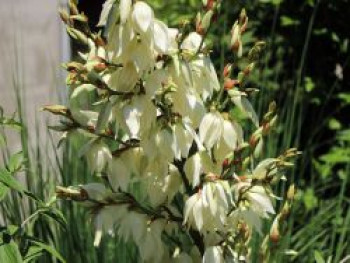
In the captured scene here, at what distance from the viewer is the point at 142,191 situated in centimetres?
236

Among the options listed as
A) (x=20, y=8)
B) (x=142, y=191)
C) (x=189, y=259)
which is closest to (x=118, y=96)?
(x=189, y=259)

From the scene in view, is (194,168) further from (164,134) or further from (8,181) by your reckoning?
(8,181)

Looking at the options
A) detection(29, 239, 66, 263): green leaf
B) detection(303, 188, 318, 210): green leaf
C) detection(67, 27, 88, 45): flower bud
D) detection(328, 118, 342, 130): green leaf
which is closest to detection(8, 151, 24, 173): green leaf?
detection(29, 239, 66, 263): green leaf

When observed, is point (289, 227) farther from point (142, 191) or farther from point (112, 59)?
point (112, 59)

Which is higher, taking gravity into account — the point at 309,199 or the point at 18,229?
the point at 18,229

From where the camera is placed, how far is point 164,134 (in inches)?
57.6

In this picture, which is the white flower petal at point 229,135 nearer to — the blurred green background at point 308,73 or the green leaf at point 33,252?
the green leaf at point 33,252

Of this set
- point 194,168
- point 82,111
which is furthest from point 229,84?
point 82,111

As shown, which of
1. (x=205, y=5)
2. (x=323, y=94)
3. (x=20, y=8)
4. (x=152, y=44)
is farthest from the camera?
→ (x=20, y=8)

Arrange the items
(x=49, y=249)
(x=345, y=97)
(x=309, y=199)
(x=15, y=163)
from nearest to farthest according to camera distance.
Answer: (x=49, y=249) → (x=15, y=163) → (x=309, y=199) → (x=345, y=97)

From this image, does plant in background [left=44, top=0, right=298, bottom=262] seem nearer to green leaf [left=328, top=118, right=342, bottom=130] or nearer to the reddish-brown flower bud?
the reddish-brown flower bud

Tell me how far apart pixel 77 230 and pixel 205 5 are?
0.95 meters

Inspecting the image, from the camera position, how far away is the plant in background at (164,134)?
145 centimetres

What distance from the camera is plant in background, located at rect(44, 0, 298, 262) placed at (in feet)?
4.76
